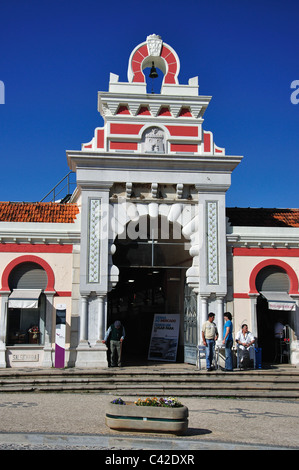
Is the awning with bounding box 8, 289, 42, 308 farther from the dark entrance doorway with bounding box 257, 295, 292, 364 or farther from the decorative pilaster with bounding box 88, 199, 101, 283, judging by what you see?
the dark entrance doorway with bounding box 257, 295, 292, 364

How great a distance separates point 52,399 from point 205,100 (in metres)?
10.3

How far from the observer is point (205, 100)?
57.1 ft

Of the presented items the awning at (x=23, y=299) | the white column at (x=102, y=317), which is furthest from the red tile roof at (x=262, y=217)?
the awning at (x=23, y=299)

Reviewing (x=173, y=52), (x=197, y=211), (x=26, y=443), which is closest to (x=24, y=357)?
(x=197, y=211)

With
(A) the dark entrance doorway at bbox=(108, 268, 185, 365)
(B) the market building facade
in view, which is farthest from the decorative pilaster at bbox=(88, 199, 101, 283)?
(A) the dark entrance doorway at bbox=(108, 268, 185, 365)

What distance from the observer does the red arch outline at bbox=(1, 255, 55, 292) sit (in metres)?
16.4

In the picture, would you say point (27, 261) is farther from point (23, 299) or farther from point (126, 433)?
point (126, 433)

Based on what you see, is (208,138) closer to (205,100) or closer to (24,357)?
(205,100)

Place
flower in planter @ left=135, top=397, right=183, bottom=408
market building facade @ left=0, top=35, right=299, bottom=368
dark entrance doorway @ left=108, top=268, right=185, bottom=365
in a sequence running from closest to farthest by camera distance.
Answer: flower in planter @ left=135, top=397, right=183, bottom=408
market building facade @ left=0, top=35, right=299, bottom=368
dark entrance doorway @ left=108, top=268, right=185, bottom=365

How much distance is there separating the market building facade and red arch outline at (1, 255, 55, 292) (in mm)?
30

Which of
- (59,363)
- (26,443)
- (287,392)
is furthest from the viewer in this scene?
(59,363)

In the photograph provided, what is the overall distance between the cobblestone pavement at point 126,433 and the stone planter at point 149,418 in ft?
0.38

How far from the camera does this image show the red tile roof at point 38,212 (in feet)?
58.1

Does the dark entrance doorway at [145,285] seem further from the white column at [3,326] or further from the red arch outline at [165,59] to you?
the red arch outline at [165,59]
